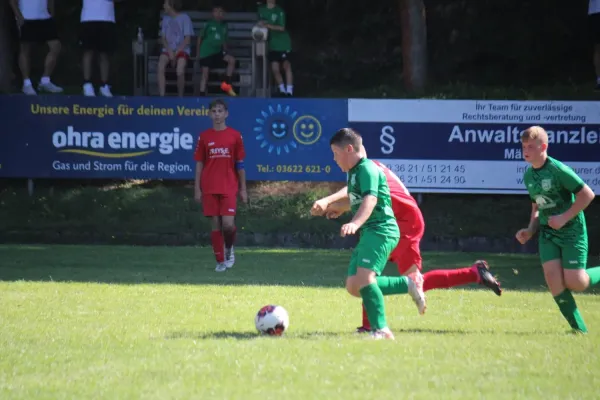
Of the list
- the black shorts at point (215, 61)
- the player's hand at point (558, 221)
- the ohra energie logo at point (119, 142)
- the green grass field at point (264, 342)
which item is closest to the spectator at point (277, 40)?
the black shorts at point (215, 61)

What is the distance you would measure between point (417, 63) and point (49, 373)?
57.1 ft

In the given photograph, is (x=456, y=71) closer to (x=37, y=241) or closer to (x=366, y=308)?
(x=37, y=241)

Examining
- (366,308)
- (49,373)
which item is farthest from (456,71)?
(49,373)

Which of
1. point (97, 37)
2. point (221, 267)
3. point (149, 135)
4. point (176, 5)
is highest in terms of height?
point (176, 5)

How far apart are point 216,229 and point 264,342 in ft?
21.1

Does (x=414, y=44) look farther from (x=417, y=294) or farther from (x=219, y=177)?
(x=417, y=294)

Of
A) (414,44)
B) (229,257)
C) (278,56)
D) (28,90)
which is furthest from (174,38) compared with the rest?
(229,257)

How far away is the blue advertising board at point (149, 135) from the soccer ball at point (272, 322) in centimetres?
1138

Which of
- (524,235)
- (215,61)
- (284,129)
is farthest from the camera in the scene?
(215,61)

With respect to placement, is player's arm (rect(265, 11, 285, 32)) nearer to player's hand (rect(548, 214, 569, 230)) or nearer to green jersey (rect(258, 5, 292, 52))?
green jersey (rect(258, 5, 292, 52))

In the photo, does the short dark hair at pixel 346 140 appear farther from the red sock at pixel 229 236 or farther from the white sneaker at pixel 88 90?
the white sneaker at pixel 88 90

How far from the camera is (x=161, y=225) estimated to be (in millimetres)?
19719

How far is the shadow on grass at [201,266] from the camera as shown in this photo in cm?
1301

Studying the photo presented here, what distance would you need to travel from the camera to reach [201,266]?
48.5ft
